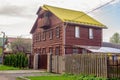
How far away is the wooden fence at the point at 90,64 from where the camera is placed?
19484 mm

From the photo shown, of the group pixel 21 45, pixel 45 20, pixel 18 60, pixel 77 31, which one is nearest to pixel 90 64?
pixel 77 31

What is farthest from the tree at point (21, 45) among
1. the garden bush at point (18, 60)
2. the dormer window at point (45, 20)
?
the dormer window at point (45, 20)

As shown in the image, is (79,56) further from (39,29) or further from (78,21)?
(39,29)

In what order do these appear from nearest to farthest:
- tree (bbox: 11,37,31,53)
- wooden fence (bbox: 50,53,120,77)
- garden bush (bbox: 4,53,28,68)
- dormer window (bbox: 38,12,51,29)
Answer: wooden fence (bbox: 50,53,120,77)
garden bush (bbox: 4,53,28,68)
dormer window (bbox: 38,12,51,29)
tree (bbox: 11,37,31,53)

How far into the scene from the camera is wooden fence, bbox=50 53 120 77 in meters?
19.5

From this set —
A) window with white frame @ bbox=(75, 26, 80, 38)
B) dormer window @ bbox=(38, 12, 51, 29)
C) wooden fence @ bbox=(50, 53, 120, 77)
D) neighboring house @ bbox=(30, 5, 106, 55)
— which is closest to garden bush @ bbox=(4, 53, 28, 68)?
neighboring house @ bbox=(30, 5, 106, 55)

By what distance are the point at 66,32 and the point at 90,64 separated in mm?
15602

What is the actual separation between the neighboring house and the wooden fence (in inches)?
357

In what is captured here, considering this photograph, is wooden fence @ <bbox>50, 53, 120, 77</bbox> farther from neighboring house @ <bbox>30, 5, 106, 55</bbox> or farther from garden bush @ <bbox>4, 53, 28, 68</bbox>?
garden bush @ <bbox>4, 53, 28, 68</bbox>

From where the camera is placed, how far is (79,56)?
23.7m

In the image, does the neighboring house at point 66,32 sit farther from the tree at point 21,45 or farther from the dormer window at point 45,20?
the tree at point 21,45

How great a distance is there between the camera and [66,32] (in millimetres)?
37000

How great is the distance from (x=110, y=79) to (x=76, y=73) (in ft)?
19.1

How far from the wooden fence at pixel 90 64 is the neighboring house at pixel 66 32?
29.7 ft
